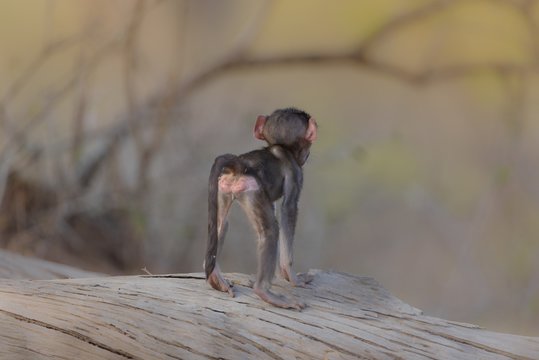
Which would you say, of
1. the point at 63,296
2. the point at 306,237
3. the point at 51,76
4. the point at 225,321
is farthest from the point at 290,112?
the point at 306,237

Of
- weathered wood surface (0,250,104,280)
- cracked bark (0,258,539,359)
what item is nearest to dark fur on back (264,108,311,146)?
cracked bark (0,258,539,359)

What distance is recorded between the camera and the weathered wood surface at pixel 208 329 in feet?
8.44

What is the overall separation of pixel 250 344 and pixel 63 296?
2.05 ft

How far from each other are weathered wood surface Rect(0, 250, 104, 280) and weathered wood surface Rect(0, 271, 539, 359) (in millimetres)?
952

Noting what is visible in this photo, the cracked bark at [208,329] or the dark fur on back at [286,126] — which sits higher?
the dark fur on back at [286,126]

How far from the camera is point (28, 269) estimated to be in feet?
12.7

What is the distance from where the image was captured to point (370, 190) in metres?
7.70

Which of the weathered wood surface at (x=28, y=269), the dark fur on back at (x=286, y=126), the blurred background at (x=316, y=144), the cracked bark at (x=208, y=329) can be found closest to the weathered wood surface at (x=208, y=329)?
the cracked bark at (x=208, y=329)

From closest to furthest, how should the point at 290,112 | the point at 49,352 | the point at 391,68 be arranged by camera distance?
1. the point at 49,352
2. the point at 290,112
3. the point at 391,68

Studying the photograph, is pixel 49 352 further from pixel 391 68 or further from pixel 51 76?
pixel 391 68

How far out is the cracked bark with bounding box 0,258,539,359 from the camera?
2.57 metres

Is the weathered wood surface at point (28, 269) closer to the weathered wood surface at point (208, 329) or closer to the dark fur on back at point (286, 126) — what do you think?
the weathered wood surface at point (208, 329)

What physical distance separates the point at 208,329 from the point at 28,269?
154 cm

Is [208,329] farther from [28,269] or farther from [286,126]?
[28,269]
